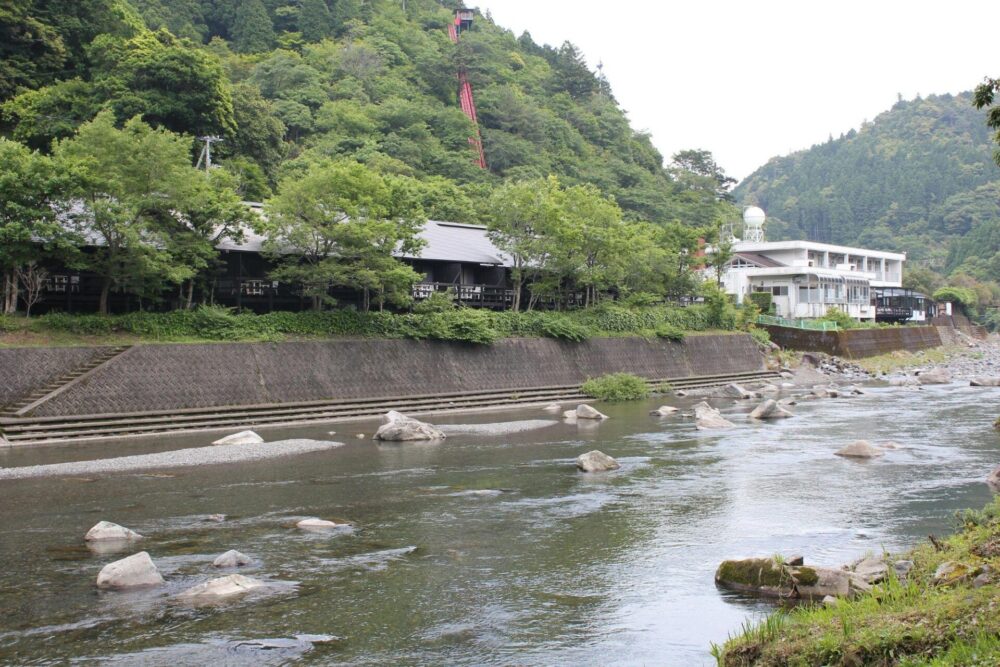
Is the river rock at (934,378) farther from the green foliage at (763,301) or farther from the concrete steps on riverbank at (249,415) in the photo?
the concrete steps on riverbank at (249,415)

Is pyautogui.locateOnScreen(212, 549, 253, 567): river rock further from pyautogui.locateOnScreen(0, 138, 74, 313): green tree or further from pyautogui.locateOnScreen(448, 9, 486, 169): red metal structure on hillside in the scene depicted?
pyautogui.locateOnScreen(448, 9, 486, 169): red metal structure on hillside

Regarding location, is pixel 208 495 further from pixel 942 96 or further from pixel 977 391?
pixel 942 96

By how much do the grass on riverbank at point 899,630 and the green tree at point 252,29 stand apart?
94.2 m

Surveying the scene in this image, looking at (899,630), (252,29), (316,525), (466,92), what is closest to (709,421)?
(316,525)

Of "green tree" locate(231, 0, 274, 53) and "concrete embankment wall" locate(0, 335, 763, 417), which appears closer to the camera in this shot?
"concrete embankment wall" locate(0, 335, 763, 417)

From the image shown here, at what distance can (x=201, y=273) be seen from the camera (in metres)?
34.0

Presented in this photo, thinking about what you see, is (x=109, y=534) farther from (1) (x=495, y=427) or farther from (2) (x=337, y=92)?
(2) (x=337, y=92)

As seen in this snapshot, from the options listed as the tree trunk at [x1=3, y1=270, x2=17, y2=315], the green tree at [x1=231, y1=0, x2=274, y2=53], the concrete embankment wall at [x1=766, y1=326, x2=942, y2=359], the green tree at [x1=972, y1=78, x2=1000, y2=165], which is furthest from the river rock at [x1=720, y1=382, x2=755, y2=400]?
the green tree at [x1=231, y1=0, x2=274, y2=53]

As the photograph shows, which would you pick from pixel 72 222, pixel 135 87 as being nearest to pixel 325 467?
pixel 72 222

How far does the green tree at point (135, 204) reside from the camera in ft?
95.0

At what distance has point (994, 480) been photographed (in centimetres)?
1730

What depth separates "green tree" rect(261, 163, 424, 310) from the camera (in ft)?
112

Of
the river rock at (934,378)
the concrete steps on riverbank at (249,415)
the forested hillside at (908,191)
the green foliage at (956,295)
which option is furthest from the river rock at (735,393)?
the forested hillside at (908,191)

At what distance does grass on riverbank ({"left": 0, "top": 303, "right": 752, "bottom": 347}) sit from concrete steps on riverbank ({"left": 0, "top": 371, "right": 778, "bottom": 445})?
3.22 m
